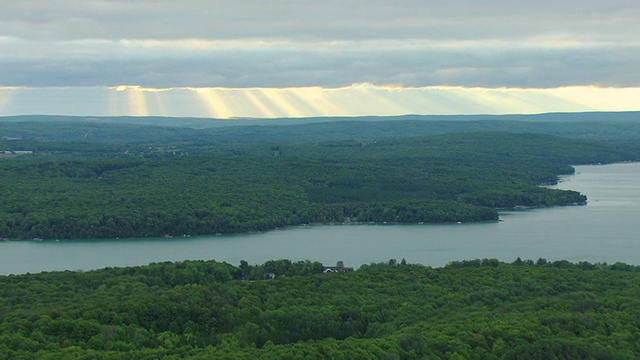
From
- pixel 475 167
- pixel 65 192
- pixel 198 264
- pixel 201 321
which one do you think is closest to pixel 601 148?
pixel 475 167

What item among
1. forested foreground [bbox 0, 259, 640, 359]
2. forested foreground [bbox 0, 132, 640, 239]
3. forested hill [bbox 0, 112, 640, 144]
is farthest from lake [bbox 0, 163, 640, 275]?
forested hill [bbox 0, 112, 640, 144]

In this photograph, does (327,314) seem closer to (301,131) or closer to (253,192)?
(253,192)

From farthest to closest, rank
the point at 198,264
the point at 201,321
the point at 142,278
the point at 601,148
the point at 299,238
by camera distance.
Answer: the point at 601,148
the point at 299,238
the point at 198,264
the point at 142,278
the point at 201,321

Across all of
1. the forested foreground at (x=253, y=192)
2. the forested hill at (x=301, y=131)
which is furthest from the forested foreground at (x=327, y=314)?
the forested hill at (x=301, y=131)

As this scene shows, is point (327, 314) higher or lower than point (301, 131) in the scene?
higher

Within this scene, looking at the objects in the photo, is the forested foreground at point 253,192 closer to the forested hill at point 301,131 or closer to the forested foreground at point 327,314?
the forested foreground at point 327,314

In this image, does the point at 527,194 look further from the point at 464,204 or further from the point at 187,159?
the point at 187,159

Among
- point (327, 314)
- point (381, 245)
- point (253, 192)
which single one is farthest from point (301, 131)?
point (327, 314)
